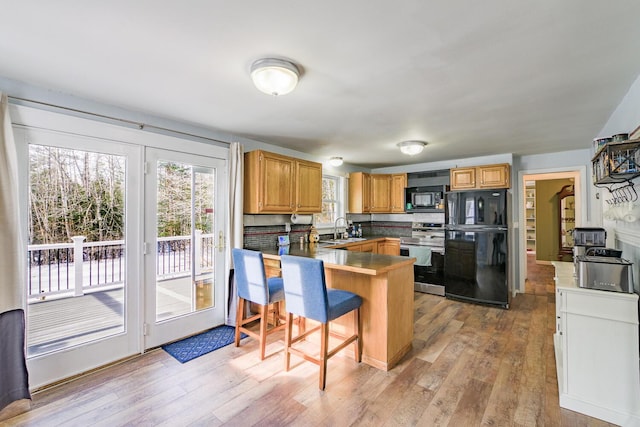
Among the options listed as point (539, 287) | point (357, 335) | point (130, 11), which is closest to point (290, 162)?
point (357, 335)

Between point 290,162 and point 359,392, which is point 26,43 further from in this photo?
point 359,392

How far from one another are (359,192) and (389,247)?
3.78 feet

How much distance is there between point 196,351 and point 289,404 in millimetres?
1242

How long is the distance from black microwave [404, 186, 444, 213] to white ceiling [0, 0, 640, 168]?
208 cm

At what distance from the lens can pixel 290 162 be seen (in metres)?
3.79

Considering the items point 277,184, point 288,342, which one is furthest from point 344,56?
point 288,342

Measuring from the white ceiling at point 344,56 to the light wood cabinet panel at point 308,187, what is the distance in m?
1.04

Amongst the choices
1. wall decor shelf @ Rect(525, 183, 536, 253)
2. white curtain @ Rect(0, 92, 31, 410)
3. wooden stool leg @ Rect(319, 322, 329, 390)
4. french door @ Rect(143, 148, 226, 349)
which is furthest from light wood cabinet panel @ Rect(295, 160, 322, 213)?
wall decor shelf @ Rect(525, 183, 536, 253)

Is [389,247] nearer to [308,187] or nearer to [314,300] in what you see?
[308,187]

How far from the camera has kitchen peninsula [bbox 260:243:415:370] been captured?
2.47 meters

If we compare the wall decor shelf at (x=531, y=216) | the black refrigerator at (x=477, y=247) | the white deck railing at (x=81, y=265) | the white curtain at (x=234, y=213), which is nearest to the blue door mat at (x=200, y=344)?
the white curtain at (x=234, y=213)

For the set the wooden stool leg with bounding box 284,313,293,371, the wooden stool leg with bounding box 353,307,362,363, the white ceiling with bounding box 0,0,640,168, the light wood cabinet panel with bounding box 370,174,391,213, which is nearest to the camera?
the white ceiling with bounding box 0,0,640,168

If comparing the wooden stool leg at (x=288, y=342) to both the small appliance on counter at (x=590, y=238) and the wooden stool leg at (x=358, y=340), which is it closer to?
the wooden stool leg at (x=358, y=340)

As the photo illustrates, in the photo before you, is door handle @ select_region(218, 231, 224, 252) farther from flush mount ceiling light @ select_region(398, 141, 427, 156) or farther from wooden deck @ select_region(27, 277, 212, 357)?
flush mount ceiling light @ select_region(398, 141, 427, 156)
